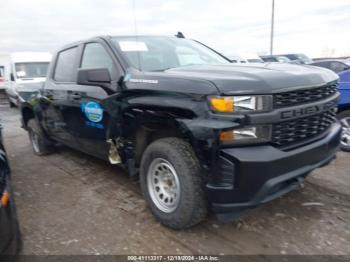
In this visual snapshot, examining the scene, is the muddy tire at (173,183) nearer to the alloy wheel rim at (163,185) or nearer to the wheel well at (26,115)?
the alloy wheel rim at (163,185)

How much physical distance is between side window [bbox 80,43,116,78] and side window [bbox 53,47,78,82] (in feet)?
0.99

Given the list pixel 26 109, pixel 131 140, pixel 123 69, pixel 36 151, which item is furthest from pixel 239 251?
pixel 26 109

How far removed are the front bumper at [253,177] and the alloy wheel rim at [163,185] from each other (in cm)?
45

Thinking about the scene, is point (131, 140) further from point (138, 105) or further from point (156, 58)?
point (156, 58)

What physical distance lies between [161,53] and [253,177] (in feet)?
6.19

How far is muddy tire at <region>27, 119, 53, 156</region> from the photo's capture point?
5.54 m

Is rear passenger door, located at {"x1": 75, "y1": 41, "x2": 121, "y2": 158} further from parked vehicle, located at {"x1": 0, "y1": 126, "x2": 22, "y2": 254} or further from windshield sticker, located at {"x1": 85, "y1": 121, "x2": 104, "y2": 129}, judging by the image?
parked vehicle, located at {"x1": 0, "y1": 126, "x2": 22, "y2": 254}

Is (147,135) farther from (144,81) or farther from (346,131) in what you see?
(346,131)

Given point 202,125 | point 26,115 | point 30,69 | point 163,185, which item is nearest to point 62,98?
point 26,115

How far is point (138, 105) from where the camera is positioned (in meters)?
2.97

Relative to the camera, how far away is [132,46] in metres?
3.54

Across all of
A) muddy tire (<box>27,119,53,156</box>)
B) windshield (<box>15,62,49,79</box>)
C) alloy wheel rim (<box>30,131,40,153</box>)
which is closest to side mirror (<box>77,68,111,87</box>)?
muddy tire (<box>27,119,53,156</box>)

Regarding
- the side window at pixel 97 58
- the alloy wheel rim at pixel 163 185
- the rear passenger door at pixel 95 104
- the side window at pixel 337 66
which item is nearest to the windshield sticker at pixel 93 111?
the rear passenger door at pixel 95 104

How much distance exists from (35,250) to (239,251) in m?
1.72
